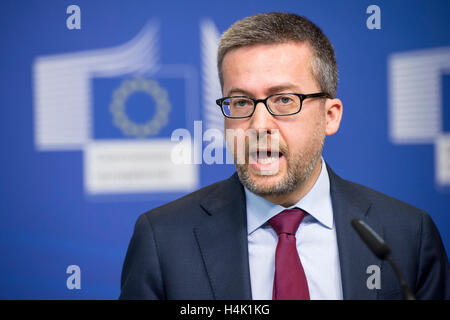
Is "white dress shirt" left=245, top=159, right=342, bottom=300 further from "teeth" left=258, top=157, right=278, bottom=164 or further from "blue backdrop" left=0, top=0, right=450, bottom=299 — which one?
"blue backdrop" left=0, top=0, right=450, bottom=299

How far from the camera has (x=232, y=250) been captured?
4.09 ft

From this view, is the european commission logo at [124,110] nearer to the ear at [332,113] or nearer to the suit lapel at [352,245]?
the ear at [332,113]

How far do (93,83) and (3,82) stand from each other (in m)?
0.46

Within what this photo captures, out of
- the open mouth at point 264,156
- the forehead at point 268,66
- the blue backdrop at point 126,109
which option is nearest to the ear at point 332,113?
the forehead at point 268,66

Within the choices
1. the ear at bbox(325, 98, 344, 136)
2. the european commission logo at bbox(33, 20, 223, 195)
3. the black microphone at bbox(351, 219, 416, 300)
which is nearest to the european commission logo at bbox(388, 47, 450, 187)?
the ear at bbox(325, 98, 344, 136)

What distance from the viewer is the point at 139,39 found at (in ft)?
6.78

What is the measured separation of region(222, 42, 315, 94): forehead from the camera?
124cm

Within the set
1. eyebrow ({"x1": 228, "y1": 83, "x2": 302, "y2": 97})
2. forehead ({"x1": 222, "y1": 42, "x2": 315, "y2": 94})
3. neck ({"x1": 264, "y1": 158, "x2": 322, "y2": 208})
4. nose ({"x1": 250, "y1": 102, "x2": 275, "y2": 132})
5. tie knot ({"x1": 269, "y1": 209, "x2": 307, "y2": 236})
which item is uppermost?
forehead ({"x1": 222, "y1": 42, "x2": 315, "y2": 94})

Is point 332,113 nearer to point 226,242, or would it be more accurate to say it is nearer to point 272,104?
point 272,104

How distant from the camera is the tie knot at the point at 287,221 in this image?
127 cm

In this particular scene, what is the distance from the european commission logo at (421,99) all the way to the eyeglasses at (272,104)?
966 mm

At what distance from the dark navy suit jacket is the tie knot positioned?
3.9 inches

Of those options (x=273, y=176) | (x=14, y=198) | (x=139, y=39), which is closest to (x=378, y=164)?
(x=273, y=176)
